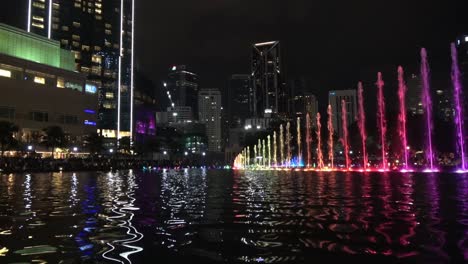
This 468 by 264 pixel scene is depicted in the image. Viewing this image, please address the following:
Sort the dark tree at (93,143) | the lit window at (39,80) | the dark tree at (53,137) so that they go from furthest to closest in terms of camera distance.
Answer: the dark tree at (93,143) < the lit window at (39,80) < the dark tree at (53,137)

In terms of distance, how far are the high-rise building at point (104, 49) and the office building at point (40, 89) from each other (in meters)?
34.8

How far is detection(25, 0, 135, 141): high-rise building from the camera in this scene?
180 m

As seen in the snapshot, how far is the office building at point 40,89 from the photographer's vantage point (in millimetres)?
117750

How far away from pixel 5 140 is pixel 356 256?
319 feet

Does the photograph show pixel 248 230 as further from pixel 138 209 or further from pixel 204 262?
pixel 138 209

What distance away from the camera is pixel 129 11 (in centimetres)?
19625

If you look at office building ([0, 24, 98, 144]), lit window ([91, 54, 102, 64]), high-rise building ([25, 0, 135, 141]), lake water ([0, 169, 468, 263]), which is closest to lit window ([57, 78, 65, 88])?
office building ([0, 24, 98, 144])

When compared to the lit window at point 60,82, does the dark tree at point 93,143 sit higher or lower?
lower

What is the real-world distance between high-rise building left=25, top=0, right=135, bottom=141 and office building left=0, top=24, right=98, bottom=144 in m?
34.8

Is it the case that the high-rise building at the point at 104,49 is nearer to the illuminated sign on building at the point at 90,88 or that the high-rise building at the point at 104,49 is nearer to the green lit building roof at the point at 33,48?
the illuminated sign on building at the point at 90,88

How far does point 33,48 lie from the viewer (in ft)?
434

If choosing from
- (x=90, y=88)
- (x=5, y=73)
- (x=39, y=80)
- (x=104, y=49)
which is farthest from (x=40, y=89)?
(x=104, y=49)

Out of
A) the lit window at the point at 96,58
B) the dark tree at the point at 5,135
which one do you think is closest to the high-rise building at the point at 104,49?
the lit window at the point at 96,58

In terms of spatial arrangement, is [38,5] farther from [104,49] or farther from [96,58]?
[104,49]
